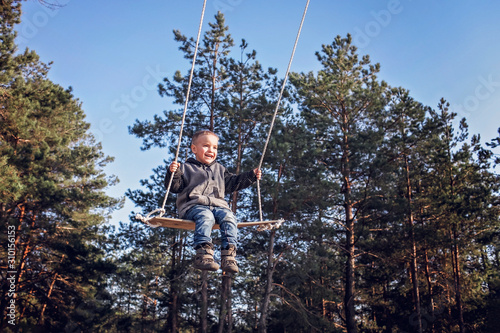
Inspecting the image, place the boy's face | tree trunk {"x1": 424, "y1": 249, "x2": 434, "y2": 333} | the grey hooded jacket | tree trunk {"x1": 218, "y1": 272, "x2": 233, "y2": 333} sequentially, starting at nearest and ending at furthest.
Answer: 1. the grey hooded jacket
2. the boy's face
3. tree trunk {"x1": 218, "y1": 272, "x2": 233, "y2": 333}
4. tree trunk {"x1": 424, "y1": 249, "x2": 434, "y2": 333}

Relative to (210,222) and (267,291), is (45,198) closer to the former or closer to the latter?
(267,291)

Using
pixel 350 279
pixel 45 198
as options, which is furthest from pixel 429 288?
pixel 45 198

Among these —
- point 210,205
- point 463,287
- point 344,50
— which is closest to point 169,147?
point 344,50

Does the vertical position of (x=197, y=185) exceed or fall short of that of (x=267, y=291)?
it exceeds it

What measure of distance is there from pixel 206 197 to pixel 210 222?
35 centimetres

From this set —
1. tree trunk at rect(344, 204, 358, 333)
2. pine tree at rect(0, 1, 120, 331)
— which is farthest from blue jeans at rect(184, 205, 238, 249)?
tree trunk at rect(344, 204, 358, 333)

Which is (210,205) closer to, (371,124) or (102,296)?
(371,124)

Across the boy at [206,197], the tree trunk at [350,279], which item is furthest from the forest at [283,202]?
the boy at [206,197]

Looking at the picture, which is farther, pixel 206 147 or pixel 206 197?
pixel 206 147

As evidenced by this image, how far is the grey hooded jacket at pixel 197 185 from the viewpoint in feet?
15.7

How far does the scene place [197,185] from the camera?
16.0ft

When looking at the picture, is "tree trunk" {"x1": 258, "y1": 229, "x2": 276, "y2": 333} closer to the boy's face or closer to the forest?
the forest

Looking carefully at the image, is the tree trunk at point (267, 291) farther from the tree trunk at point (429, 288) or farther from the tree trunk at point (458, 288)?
the tree trunk at point (458, 288)

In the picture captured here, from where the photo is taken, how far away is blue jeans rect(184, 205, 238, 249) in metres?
4.40
